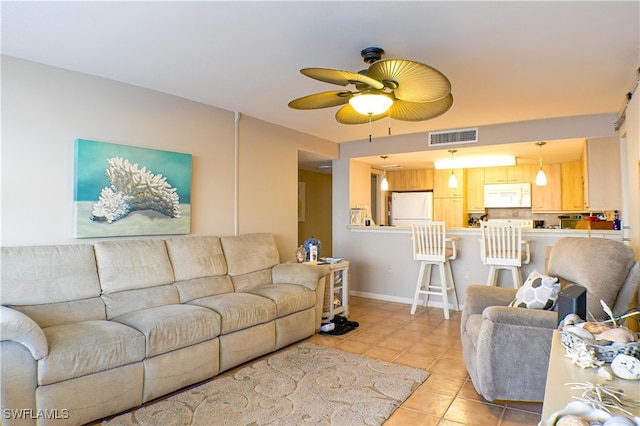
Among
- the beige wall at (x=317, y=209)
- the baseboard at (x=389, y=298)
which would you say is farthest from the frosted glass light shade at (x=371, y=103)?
the beige wall at (x=317, y=209)

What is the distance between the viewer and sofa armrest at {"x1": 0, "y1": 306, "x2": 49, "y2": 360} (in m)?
1.90

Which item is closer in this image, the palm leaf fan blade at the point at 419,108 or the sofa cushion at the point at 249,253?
the palm leaf fan blade at the point at 419,108

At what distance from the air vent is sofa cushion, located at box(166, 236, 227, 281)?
3233 millimetres

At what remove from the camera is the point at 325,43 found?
2.52 m

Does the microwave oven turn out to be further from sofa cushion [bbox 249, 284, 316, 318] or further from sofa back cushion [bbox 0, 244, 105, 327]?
sofa back cushion [bbox 0, 244, 105, 327]

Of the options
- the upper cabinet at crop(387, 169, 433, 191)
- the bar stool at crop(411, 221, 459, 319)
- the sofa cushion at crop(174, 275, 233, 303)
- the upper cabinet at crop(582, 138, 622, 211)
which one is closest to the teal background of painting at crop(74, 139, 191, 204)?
the sofa cushion at crop(174, 275, 233, 303)

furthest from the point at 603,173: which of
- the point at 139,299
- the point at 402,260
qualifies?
the point at 139,299

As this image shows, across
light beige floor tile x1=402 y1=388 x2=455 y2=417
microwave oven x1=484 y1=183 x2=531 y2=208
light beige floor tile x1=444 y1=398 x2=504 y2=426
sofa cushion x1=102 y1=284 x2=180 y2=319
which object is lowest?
light beige floor tile x1=444 y1=398 x2=504 y2=426

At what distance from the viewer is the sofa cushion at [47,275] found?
239cm

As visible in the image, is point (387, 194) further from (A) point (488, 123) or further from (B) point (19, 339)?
(B) point (19, 339)

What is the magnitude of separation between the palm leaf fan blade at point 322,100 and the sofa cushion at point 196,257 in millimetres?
1689

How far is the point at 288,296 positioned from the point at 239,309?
1.92 ft

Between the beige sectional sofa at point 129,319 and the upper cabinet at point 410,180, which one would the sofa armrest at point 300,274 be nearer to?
the beige sectional sofa at point 129,319

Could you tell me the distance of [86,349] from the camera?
214 centimetres
